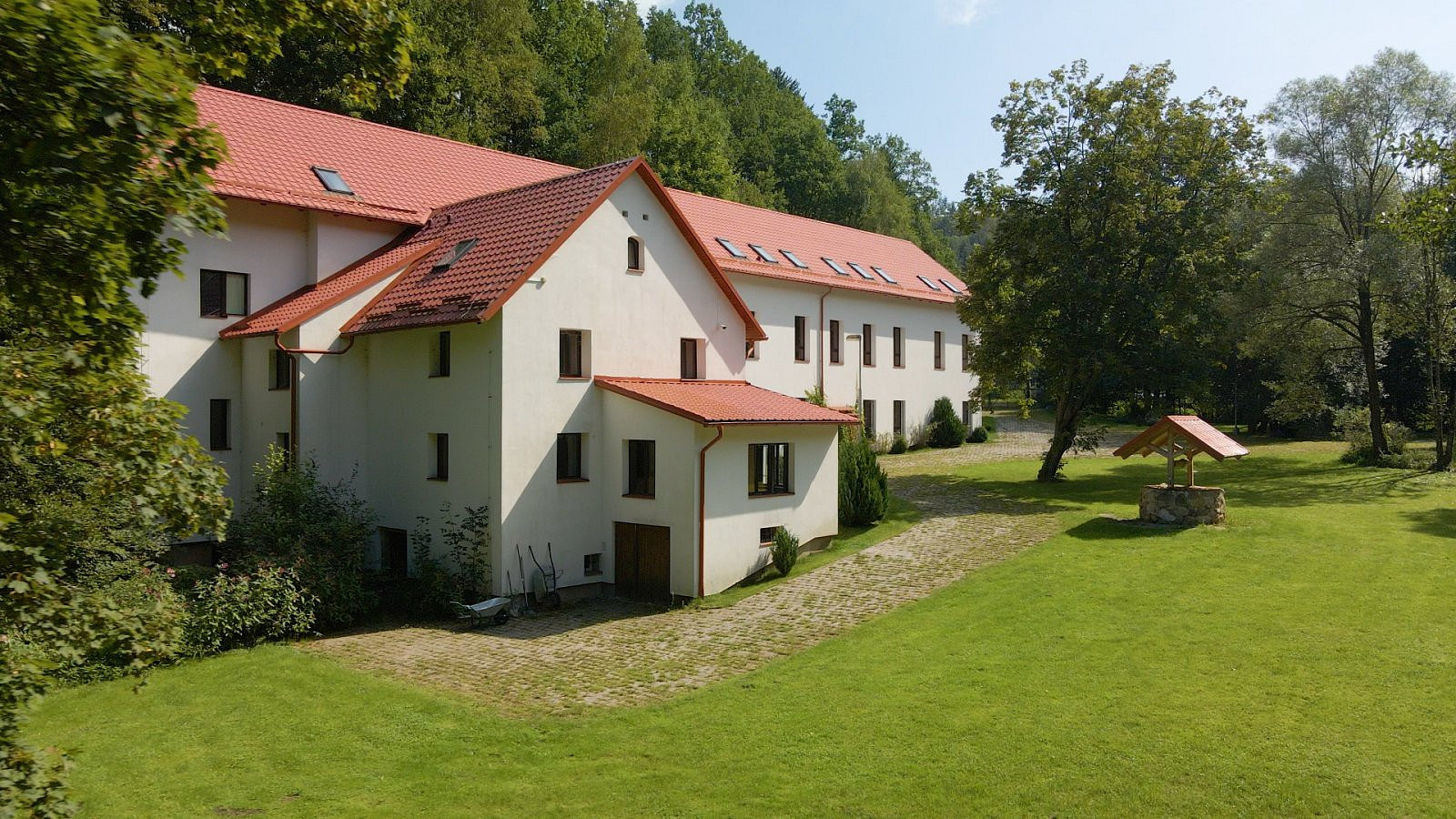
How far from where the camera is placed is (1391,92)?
30344mm

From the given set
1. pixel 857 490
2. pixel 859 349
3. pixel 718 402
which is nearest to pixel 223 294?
pixel 718 402

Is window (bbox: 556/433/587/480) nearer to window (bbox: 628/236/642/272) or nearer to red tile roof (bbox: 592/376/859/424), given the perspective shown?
red tile roof (bbox: 592/376/859/424)

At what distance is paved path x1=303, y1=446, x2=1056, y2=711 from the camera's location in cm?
1371

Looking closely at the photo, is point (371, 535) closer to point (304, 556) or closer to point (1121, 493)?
point (304, 556)

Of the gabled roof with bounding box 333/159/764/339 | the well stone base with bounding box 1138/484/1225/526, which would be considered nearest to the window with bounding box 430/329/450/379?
the gabled roof with bounding box 333/159/764/339

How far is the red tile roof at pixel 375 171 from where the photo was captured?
22609 millimetres

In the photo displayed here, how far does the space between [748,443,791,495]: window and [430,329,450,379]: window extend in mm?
6679

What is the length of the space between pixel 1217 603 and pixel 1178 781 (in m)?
7.25

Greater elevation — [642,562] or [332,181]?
[332,181]

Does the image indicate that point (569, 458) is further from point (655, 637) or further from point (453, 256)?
point (453, 256)

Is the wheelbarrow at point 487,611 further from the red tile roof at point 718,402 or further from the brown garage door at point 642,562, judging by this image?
the red tile roof at point 718,402

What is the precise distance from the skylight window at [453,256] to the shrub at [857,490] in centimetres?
1016

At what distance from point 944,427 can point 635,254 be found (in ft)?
74.6

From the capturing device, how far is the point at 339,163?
24656mm
